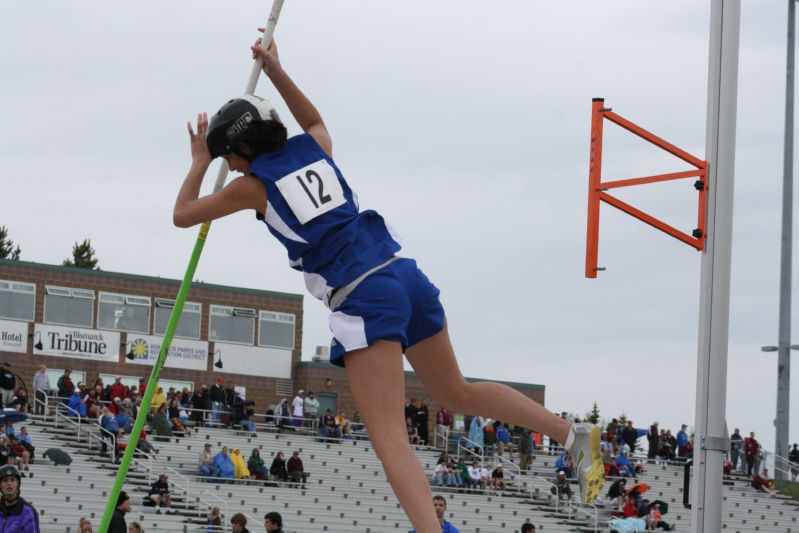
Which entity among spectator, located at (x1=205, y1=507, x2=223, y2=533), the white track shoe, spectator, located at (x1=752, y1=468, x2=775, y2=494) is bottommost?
spectator, located at (x1=205, y1=507, x2=223, y2=533)

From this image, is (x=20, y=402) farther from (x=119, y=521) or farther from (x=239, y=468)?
(x=119, y=521)

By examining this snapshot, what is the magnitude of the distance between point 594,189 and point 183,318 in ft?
101

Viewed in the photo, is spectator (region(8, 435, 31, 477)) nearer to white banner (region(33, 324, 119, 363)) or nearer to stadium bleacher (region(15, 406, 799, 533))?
stadium bleacher (region(15, 406, 799, 533))

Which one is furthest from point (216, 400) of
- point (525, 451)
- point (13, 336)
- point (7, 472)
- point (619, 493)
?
point (7, 472)

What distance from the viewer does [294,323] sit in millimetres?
40156

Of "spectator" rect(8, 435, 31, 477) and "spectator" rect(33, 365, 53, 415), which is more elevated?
"spectator" rect(33, 365, 53, 415)

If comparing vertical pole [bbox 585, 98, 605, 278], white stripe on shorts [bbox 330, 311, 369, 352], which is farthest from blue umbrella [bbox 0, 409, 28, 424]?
white stripe on shorts [bbox 330, 311, 369, 352]

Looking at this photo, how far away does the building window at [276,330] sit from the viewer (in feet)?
129

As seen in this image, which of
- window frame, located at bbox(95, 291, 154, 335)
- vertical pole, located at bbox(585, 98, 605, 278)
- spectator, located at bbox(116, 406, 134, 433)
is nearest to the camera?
vertical pole, located at bbox(585, 98, 605, 278)

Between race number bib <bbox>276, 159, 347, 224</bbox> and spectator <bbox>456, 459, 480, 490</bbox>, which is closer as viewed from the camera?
race number bib <bbox>276, 159, 347, 224</bbox>

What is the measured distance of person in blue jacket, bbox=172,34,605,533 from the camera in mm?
4500

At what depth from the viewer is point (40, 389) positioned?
27.8 metres

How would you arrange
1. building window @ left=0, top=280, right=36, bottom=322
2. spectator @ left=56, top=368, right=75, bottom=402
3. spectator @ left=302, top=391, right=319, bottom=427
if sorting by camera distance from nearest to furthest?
spectator @ left=56, top=368, right=75, bottom=402 → spectator @ left=302, top=391, right=319, bottom=427 → building window @ left=0, top=280, right=36, bottom=322

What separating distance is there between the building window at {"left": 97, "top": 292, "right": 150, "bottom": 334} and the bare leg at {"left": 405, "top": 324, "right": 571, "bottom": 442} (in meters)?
32.4
